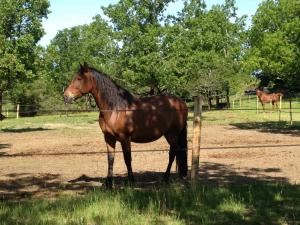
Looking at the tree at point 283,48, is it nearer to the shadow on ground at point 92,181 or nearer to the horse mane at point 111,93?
the shadow on ground at point 92,181

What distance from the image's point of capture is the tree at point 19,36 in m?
21.2

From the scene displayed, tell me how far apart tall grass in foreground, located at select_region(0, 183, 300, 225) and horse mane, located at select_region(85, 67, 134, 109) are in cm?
197

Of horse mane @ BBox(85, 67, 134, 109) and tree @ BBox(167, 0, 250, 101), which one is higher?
tree @ BBox(167, 0, 250, 101)

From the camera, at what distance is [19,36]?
22109mm

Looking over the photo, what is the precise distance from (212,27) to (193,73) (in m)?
12.1

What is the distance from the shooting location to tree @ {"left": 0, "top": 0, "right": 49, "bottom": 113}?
69.5 feet

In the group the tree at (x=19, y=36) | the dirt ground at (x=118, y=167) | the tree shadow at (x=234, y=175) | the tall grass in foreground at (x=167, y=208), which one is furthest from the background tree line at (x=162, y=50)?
the tall grass in foreground at (x=167, y=208)

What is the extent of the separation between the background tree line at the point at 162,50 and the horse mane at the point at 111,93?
12.5m

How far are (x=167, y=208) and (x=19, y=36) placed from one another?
18080 millimetres

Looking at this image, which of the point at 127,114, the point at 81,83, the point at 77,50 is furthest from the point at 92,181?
the point at 77,50

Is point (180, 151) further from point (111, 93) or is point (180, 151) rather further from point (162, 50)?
point (162, 50)

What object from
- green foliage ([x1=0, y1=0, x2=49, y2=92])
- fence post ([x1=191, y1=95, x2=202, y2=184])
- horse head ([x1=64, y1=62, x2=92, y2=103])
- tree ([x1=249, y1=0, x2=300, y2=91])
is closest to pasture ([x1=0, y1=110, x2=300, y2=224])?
fence post ([x1=191, y1=95, x2=202, y2=184])

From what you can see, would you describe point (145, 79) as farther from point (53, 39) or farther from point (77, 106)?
point (53, 39)

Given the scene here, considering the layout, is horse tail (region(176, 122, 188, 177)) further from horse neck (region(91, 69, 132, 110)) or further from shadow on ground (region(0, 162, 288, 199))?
horse neck (region(91, 69, 132, 110))
